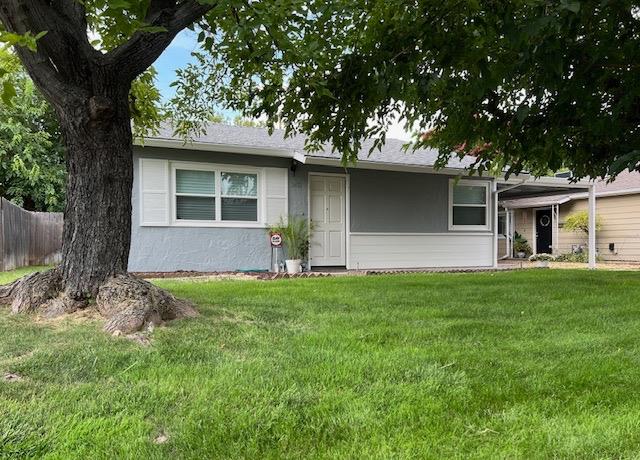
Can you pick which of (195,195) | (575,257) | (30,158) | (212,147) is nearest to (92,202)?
(212,147)

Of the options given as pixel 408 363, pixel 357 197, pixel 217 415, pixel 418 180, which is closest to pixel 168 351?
pixel 217 415

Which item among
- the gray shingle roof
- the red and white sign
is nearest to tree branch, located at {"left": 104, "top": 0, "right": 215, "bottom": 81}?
the gray shingle roof

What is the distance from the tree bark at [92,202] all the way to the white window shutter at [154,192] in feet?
17.2

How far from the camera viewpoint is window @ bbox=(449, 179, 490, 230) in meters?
12.6

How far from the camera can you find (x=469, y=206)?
1273cm

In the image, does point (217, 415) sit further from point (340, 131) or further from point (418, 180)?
point (418, 180)

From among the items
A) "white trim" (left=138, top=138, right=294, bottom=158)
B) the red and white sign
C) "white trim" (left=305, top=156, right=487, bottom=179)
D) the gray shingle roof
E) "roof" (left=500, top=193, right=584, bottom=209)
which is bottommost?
the red and white sign

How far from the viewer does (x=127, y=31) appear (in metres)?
3.53

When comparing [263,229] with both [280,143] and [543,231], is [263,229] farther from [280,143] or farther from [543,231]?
[543,231]

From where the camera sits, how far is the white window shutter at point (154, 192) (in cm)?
962

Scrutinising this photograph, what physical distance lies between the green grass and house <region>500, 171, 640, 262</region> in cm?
1454

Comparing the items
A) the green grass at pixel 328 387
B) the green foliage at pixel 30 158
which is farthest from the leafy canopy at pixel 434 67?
the green foliage at pixel 30 158

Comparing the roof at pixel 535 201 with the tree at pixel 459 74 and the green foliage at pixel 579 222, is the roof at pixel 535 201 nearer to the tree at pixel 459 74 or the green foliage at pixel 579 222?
the green foliage at pixel 579 222

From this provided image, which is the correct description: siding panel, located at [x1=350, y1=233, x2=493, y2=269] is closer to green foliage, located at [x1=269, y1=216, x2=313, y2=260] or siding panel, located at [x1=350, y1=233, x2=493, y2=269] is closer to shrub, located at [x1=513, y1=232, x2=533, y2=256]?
green foliage, located at [x1=269, y1=216, x2=313, y2=260]
